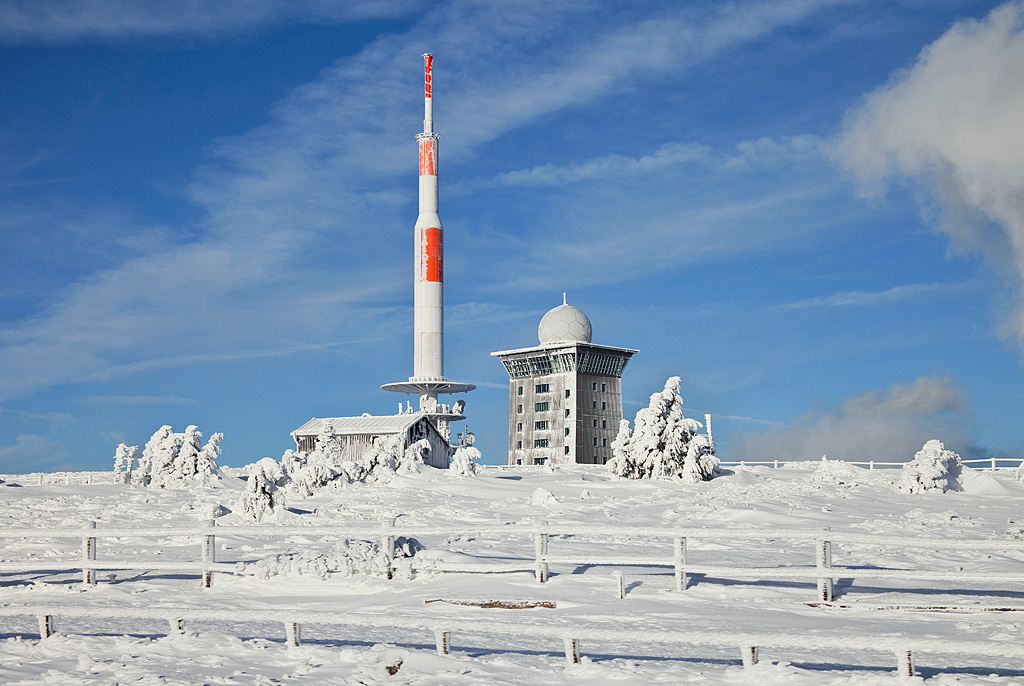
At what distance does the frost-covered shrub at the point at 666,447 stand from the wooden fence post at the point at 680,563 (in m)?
30.6

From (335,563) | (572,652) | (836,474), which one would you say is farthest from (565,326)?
(572,652)

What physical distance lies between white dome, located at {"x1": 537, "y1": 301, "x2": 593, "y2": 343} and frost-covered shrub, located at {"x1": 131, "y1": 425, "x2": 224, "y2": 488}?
107ft

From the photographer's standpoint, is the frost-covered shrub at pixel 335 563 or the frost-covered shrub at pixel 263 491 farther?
the frost-covered shrub at pixel 263 491

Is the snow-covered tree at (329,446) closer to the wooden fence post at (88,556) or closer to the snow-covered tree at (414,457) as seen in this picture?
the snow-covered tree at (414,457)

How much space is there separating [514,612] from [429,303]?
60665 mm

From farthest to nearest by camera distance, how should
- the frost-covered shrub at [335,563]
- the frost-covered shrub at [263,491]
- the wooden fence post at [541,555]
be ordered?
the frost-covered shrub at [263,491] < the frost-covered shrub at [335,563] < the wooden fence post at [541,555]

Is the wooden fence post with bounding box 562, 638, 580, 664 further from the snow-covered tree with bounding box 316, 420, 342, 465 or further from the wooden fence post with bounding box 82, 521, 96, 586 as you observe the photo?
the snow-covered tree with bounding box 316, 420, 342, 465

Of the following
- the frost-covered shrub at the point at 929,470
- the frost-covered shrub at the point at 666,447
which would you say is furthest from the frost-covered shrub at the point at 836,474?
the frost-covered shrub at the point at 666,447

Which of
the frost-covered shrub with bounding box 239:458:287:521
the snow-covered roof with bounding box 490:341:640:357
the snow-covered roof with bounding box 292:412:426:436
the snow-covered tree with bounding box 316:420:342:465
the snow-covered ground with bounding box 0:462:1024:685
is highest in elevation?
the snow-covered roof with bounding box 490:341:640:357

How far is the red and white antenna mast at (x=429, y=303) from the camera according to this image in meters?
74.0

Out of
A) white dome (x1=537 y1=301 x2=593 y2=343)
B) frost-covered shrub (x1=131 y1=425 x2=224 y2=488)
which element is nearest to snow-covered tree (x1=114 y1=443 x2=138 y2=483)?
frost-covered shrub (x1=131 y1=425 x2=224 y2=488)

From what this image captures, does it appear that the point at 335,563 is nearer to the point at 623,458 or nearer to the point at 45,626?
the point at 45,626

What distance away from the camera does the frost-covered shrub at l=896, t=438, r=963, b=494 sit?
4153 centimetres

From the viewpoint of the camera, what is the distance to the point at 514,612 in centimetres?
1426
